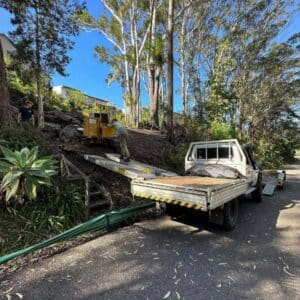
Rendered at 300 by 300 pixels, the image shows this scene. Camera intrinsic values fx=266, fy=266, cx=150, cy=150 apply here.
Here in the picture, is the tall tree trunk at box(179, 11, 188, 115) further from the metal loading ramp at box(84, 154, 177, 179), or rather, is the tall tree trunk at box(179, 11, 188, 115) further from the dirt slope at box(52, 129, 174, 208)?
the metal loading ramp at box(84, 154, 177, 179)

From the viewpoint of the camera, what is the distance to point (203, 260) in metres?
3.99

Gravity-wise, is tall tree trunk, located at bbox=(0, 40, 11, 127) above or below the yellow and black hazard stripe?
above

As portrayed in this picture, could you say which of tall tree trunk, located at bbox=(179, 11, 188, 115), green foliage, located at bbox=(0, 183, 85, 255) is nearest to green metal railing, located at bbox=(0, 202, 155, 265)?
green foliage, located at bbox=(0, 183, 85, 255)

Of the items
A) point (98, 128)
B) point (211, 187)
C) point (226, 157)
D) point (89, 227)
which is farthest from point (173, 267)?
point (98, 128)

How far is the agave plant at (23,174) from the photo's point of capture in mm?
4355

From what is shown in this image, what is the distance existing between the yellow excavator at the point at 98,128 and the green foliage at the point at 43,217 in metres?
3.56

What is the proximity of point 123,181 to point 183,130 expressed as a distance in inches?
354

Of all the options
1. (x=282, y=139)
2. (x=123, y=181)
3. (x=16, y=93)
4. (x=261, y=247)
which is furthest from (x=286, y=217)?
(x=282, y=139)

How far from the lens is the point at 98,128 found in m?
9.17

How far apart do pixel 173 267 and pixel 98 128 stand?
247 inches

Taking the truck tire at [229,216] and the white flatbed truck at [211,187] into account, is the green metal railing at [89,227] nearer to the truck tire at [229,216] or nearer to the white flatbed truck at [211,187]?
the white flatbed truck at [211,187]

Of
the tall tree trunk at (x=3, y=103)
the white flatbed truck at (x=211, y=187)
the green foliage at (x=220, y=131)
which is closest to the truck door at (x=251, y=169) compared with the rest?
the white flatbed truck at (x=211, y=187)

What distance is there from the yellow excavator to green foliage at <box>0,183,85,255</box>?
356 cm

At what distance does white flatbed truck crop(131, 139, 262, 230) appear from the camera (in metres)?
4.43
